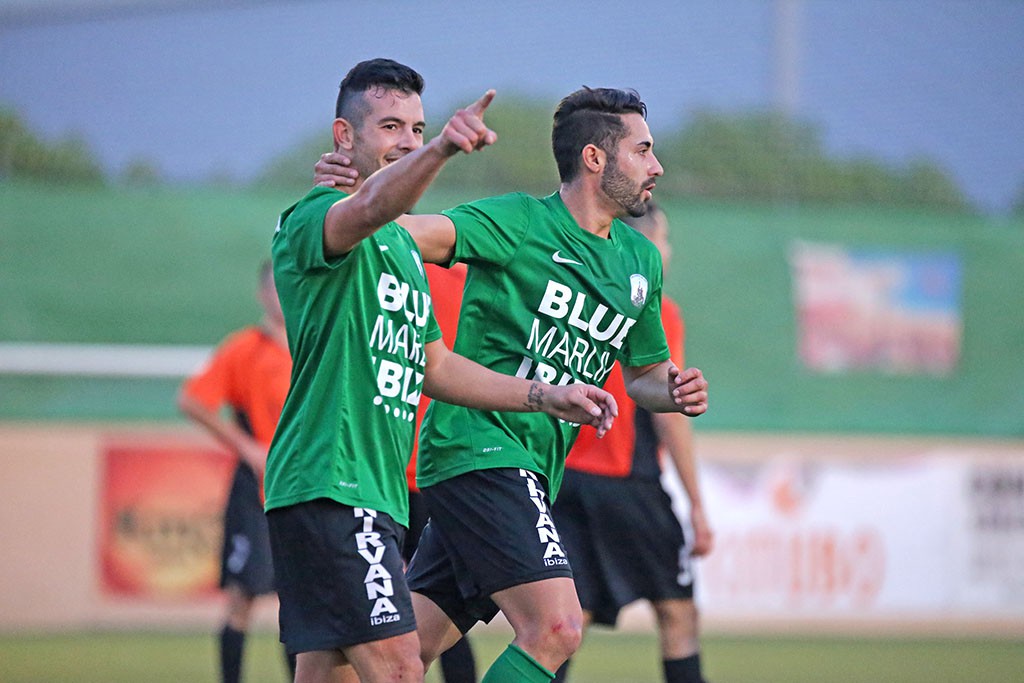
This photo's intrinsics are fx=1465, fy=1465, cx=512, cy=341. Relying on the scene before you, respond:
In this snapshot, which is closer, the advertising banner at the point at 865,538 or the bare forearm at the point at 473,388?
the bare forearm at the point at 473,388

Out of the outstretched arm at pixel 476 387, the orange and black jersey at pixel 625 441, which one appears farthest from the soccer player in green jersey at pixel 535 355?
the orange and black jersey at pixel 625 441

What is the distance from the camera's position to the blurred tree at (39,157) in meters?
13.8

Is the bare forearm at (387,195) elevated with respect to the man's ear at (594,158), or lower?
lower

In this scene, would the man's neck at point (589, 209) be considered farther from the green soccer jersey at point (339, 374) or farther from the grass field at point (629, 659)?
the grass field at point (629, 659)

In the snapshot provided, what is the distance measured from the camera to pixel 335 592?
13.2 feet

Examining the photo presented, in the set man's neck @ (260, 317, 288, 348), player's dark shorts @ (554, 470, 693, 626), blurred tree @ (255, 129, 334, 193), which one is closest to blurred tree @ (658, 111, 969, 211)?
blurred tree @ (255, 129, 334, 193)

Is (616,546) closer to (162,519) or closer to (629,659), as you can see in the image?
(629,659)

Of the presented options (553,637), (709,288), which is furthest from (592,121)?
(709,288)

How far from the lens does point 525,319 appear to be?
496 centimetres

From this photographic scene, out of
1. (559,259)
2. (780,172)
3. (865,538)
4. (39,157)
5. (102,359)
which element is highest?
(39,157)

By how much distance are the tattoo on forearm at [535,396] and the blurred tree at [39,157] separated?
34.4 feet

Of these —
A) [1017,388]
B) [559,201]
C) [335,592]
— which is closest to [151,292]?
[1017,388]

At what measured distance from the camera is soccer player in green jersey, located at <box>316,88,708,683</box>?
468 cm

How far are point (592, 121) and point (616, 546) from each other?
236 cm
